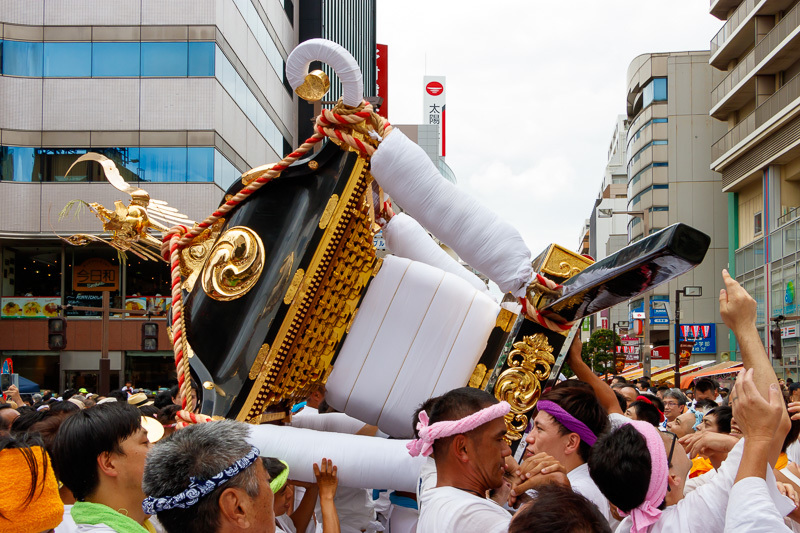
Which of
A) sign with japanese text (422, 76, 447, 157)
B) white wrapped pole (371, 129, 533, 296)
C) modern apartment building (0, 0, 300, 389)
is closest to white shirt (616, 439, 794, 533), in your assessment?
white wrapped pole (371, 129, 533, 296)

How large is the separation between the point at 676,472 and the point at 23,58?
92.8 ft

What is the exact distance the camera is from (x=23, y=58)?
87.1ft

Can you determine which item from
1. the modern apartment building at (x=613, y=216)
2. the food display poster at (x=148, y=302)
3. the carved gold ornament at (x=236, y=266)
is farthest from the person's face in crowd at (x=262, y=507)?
the modern apartment building at (x=613, y=216)

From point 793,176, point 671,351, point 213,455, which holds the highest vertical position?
point 793,176

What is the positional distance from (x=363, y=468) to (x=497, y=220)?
138 centimetres

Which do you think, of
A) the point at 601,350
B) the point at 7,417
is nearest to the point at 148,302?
the point at 601,350

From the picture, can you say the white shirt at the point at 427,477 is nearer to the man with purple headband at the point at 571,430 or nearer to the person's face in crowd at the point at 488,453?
the person's face in crowd at the point at 488,453

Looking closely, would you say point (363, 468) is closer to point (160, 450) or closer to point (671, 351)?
point (160, 450)

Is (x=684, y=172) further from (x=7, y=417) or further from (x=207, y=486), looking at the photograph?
(x=207, y=486)

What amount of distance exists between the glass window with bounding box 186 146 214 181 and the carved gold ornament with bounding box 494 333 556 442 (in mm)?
23875

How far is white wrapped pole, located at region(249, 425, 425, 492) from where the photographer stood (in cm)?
380

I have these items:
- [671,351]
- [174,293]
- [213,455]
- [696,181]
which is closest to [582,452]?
[213,455]

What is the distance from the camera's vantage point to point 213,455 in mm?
2268

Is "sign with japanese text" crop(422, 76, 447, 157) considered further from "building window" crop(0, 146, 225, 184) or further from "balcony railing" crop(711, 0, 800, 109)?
"building window" crop(0, 146, 225, 184)
